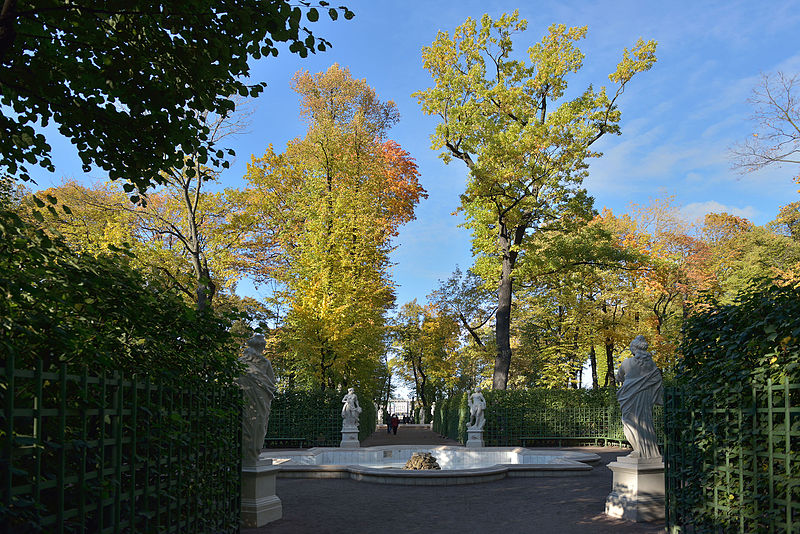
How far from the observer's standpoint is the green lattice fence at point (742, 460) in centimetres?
450

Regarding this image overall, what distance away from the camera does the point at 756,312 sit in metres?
5.70

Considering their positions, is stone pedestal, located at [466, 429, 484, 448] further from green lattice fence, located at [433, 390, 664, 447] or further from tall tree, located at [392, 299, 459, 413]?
tall tree, located at [392, 299, 459, 413]

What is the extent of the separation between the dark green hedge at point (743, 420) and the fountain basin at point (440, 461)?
683cm

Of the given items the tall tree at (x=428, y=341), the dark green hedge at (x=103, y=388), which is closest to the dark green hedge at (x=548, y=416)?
the tall tree at (x=428, y=341)

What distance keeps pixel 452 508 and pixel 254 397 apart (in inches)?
165

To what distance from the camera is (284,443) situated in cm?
2314

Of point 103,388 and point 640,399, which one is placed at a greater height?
point 103,388

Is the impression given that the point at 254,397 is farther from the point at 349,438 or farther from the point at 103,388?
the point at 349,438

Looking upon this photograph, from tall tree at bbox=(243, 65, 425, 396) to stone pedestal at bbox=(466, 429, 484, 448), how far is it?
5.72 metres

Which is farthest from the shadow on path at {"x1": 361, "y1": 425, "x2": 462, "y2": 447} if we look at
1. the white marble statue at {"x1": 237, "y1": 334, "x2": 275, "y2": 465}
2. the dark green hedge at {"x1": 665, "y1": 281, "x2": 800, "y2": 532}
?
the dark green hedge at {"x1": 665, "y1": 281, "x2": 800, "y2": 532}

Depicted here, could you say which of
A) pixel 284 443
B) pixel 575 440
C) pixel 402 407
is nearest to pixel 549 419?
pixel 575 440

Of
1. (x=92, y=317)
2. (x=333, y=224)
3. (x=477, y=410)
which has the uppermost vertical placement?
(x=333, y=224)

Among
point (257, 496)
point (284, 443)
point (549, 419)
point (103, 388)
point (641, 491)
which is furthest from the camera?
point (549, 419)

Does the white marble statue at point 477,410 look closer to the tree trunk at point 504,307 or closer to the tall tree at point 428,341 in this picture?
the tree trunk at point 504,307
